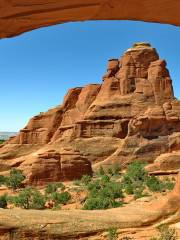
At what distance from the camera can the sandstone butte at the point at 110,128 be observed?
33938 mm

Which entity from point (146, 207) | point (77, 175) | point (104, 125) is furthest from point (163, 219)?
point (104, 125)

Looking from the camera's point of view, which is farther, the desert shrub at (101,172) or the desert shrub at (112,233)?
the desert shrub at (101,172)

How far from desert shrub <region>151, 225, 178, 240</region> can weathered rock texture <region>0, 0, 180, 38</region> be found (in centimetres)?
445

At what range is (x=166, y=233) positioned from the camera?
743cm

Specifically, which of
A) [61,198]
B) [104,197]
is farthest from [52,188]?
[104,197]

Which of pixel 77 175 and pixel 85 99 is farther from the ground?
pixel 85 99

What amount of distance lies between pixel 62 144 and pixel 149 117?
41.4 ft

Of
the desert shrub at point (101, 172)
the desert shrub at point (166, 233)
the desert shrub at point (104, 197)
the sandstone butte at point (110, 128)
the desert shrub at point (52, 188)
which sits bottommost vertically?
the desert shrub at point (166, 233)

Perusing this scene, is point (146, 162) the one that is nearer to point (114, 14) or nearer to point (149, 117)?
point (149, 117)

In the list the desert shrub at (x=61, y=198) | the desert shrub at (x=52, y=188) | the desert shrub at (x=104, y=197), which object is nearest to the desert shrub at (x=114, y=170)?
the desert shrub at (x=104, y=197)

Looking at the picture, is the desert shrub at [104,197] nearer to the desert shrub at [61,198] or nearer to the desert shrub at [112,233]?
the desert shrub at [61,198]

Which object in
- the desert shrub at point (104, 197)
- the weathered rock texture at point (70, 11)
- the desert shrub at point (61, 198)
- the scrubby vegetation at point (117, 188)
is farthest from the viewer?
the desert shrub at point (61, 198)

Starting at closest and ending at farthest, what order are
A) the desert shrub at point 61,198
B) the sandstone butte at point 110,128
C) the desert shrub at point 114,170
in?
the desert shrub at point 61,198
the sandstone butte at point 110,128
the desert shrub at point 114,170

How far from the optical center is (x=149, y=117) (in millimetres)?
46375
